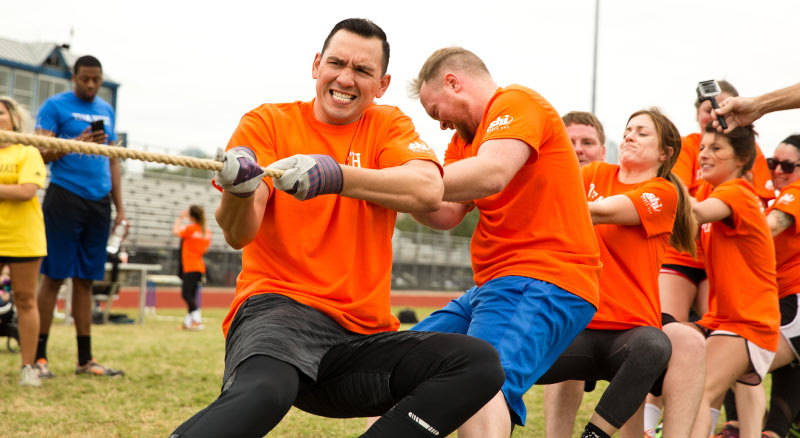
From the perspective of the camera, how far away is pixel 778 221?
4.38 metres

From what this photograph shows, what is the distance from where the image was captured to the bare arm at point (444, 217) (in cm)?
329

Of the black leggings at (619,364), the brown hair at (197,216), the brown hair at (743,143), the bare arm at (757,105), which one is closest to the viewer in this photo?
the black leggings at (619,364)

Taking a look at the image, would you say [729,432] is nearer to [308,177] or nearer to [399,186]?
[399,186]

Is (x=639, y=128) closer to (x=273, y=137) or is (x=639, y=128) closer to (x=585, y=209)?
(x=585, y=209)

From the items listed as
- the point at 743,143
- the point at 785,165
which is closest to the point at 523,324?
the point at 743,143

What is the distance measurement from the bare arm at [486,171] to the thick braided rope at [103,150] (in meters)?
0.78

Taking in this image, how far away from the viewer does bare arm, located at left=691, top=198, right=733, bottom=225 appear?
12.7ft

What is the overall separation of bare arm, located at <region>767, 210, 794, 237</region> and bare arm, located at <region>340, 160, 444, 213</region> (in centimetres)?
Result: 271

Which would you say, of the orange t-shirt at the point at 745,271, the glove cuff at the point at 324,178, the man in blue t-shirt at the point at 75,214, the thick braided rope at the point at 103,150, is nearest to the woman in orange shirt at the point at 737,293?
the orange t-shirt at the point at 745,271

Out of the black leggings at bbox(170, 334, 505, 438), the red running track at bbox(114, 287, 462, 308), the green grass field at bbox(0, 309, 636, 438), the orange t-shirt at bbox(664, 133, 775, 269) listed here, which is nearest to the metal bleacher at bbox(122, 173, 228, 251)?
the red running track at bbox(114, 287, 462, 308)

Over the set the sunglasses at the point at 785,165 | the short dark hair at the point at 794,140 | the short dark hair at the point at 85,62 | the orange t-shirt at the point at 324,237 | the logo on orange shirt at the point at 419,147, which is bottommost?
the orange t-shirt at the point at 324,237

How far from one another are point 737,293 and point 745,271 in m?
0.13

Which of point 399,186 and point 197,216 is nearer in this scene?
point 399,186

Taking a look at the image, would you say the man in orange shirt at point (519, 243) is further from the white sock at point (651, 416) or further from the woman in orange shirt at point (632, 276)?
the white sock at point (651, 416)
